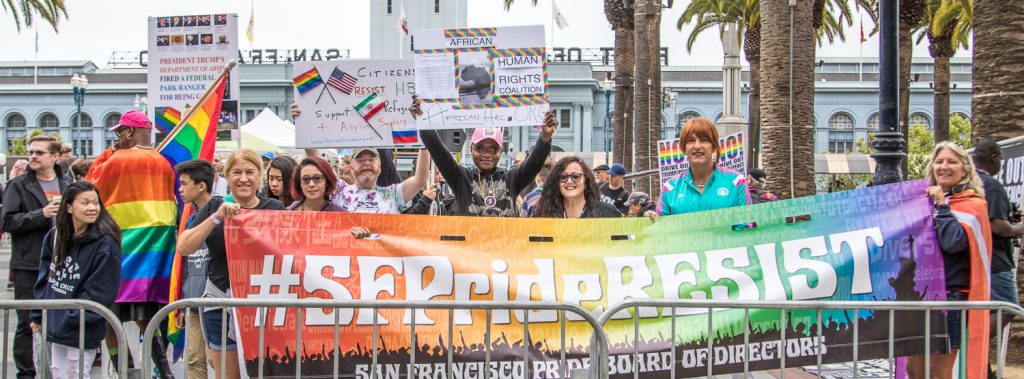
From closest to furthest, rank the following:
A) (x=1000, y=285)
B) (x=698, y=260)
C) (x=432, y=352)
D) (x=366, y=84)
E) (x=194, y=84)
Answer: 1. (x=432, y=352)
2. (x=698, y=260)
3. (x=1000, y=285)
4. (x=366, y=84)
5. (x=194, y=84)

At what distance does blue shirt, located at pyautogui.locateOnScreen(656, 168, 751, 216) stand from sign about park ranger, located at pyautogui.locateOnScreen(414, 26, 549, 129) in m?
1.17

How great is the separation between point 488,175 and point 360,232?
1.43 meters

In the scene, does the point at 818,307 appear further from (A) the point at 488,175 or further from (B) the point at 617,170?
(B) the point at 617,170

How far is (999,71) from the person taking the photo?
7477 mm

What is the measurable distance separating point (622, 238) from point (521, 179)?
1293 millimetres

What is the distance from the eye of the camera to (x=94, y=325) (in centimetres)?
528

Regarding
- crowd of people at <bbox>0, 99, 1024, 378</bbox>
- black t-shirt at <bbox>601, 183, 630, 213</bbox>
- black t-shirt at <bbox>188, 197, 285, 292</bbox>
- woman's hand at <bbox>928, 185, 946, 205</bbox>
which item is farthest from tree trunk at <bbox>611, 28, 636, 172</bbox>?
black t-shirt at <bbox>188, 197, 285, 292</bbox>

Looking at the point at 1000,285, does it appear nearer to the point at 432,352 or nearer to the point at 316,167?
the point at 432,352

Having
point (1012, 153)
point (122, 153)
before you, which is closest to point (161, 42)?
point (122, 153)

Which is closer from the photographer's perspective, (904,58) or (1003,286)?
(1003,286)

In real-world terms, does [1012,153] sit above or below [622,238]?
above

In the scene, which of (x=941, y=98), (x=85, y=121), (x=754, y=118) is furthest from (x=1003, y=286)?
(x=85, y=121)

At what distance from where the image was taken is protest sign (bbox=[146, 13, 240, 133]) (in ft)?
29.0

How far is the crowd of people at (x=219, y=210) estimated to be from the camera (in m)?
5.30
